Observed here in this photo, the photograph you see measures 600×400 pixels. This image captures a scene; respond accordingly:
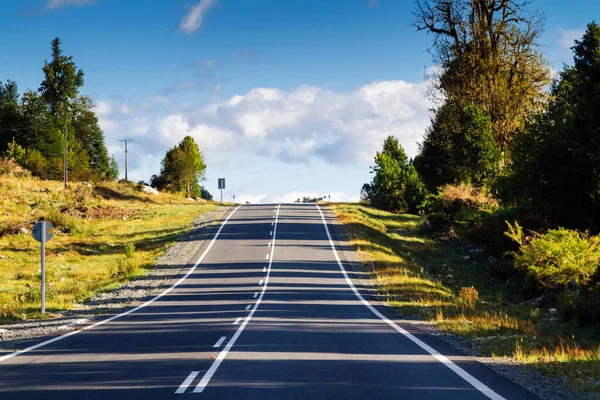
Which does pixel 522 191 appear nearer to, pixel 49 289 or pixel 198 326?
pixel 198 326

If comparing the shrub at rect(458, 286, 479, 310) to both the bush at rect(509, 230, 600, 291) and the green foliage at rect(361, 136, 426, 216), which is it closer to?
the bush at rect(509, 230, 600, 291)

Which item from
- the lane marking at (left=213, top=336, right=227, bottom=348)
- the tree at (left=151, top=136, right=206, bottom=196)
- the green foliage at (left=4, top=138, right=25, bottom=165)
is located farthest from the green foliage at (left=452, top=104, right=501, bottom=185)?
the green foliage at (left=4, top=138, right=25, bottom=165)

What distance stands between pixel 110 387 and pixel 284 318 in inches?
337

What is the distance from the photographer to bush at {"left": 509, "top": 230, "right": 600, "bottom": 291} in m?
23.4

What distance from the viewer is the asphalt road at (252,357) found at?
786 cm

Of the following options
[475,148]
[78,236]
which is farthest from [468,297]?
[78,236]

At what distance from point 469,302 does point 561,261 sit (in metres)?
5.50

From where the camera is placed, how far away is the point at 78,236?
151 ft

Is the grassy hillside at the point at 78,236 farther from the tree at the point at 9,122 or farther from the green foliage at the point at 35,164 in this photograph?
the tree at the point at 9,122

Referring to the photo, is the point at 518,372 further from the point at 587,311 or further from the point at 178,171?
the point at 178,171

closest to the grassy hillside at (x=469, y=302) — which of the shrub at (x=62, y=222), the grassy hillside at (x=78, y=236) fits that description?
the grassy hillside at (x=78, y=236)

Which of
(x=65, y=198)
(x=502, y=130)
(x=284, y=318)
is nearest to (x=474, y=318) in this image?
(x=284, y=318)

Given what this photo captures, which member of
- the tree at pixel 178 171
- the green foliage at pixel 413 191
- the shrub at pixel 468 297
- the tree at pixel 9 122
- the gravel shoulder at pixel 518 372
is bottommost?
the shrub at pixel 468 297

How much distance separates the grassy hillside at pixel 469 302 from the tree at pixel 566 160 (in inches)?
165
